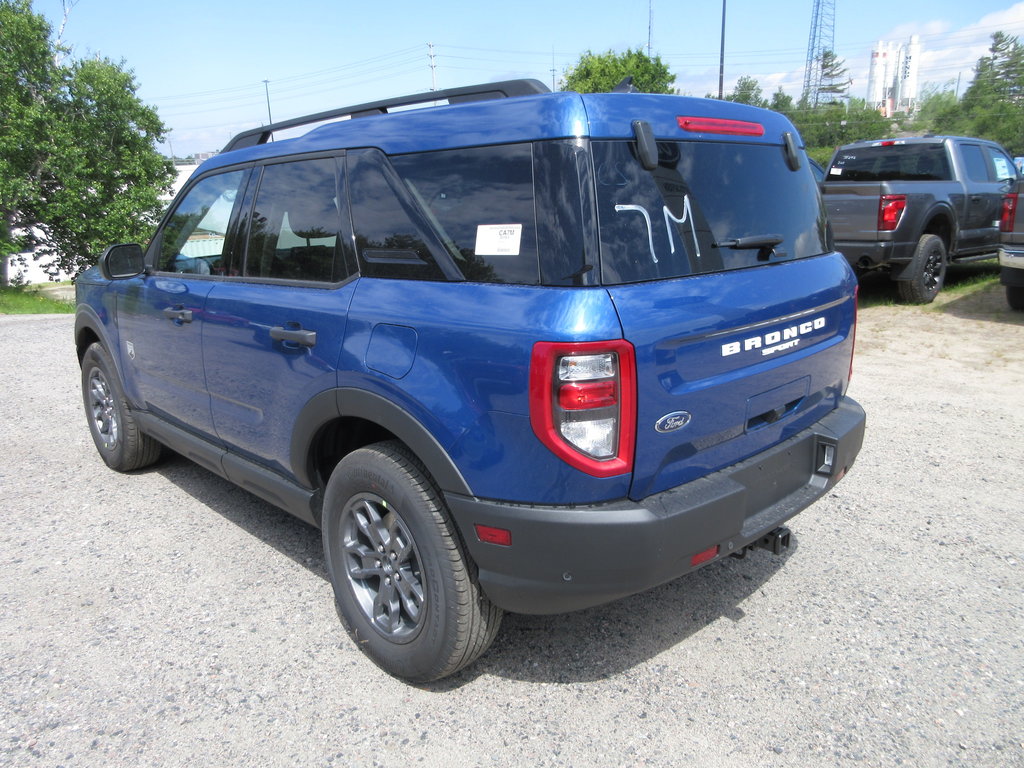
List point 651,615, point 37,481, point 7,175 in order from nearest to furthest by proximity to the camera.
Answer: point 651,615
point 37,481
point 7,175

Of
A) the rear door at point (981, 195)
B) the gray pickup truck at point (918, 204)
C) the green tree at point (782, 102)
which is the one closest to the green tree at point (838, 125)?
the green tree at point (782, 102)

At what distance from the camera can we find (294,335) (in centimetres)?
287

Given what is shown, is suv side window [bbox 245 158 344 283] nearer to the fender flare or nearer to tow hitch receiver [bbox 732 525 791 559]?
the fender flare

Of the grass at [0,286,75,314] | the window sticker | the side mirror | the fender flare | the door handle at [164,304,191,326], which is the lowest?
the grass at [0,286,75,314]

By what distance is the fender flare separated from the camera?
7.69ft

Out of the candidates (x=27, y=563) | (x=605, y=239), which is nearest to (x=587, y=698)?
(x=605, y=239)

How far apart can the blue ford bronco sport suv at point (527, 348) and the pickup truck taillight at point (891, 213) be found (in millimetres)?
6541

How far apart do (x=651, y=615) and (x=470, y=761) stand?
110 cm

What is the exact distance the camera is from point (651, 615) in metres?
3.16

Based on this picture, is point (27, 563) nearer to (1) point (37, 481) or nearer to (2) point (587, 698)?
(1) point (37, 481)

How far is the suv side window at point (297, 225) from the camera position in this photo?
2920 mm

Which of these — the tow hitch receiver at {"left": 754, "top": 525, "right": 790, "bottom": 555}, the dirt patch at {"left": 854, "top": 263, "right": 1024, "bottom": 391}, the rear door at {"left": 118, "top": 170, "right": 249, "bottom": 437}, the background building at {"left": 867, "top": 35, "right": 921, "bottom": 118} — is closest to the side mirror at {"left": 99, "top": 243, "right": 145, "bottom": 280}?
the rear door at {"left": 118, "top": 170, "right": 249, "bottom": 437}

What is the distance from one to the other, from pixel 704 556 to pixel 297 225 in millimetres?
2061

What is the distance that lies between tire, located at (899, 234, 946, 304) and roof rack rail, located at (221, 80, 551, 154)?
27.4ft
